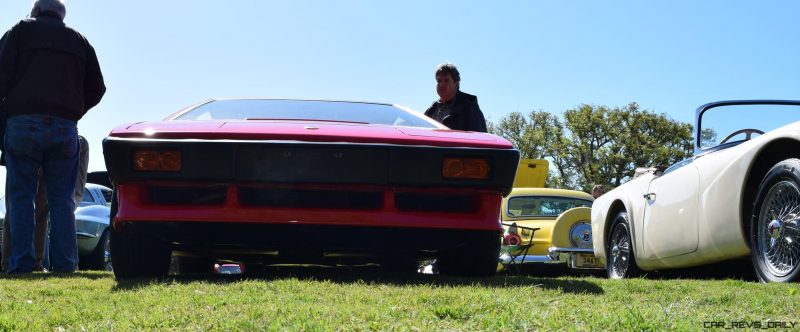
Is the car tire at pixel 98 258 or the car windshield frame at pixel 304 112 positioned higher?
the car windshield frame at pixel 304 112

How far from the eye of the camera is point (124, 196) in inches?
163

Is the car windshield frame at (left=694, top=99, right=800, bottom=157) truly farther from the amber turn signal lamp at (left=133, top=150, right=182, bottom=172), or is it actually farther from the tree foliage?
the tree foliage

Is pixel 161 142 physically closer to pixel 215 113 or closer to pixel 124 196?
pixel 124 196

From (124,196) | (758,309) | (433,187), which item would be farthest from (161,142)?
(758,309)

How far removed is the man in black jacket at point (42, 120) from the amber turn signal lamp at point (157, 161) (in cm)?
189

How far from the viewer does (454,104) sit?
267 inches

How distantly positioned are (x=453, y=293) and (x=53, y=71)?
3518 millimetres

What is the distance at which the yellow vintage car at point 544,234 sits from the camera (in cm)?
848

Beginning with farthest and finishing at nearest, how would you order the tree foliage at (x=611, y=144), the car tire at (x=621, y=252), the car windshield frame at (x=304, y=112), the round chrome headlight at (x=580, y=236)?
the tree foliage at (x=611, y=144) < the round chrome headlight at (x=580, y=236) < the car tire at (x=621, y=252) < the car windshield frame at (x=304, y=112)

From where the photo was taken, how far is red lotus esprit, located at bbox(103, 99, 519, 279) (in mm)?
4027

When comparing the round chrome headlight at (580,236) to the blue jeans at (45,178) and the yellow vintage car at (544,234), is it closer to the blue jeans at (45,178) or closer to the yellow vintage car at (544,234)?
the yellow vintage car at (544,234)

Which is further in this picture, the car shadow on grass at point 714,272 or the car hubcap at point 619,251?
the car hubcap at point 619,251

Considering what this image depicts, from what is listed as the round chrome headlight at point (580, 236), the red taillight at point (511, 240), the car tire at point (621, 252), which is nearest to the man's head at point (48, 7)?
the car tire at point (621, 252)

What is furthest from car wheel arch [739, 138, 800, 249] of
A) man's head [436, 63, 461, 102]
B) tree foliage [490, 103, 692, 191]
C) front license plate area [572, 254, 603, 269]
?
tree foliage [490, 103, 692, 191]
